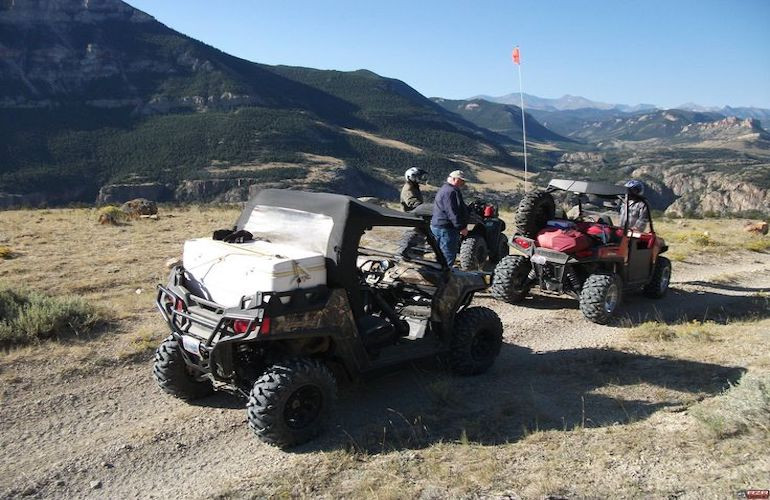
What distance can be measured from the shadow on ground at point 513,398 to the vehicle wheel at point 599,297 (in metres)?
1.50

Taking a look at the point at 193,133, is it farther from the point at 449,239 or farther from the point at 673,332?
the point at 673,332

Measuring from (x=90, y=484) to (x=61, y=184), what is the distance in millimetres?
76577

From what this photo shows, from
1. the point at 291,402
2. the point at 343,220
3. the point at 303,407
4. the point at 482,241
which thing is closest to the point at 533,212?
the point at 482,241

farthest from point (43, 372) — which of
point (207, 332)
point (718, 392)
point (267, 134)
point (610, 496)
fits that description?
point (267, 134)

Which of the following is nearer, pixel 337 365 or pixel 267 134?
pixel 337 365

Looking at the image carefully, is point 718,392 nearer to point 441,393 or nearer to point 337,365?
point 441,393

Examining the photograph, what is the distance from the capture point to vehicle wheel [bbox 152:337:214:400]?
17.9 feet

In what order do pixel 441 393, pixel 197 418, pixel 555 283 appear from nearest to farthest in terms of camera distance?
pixel 197 418, pixel 441 393, pixel 555 283

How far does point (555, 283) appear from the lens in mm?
9234

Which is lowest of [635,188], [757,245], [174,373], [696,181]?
[696,181]

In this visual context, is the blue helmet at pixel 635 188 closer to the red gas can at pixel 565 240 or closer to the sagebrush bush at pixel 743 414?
the red gas can at pixel 565 240

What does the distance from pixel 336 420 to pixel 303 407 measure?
586 millimetres

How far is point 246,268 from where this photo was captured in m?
4.77

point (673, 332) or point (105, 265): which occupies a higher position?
point (105, 265)
